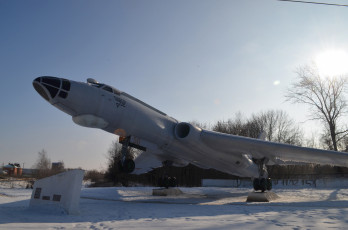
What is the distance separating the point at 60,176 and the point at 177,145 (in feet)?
13.7

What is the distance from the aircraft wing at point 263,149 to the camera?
29.7ft

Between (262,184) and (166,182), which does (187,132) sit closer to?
(262,184)

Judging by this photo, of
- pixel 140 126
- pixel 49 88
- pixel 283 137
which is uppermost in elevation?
pixel 283 137

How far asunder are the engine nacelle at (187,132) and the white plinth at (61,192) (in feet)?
12.4

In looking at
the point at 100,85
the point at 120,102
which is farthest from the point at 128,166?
the point at 100,85

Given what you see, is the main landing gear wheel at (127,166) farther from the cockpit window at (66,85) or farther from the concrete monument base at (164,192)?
the concrete monument base at (164,192)

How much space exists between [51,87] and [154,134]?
345cm

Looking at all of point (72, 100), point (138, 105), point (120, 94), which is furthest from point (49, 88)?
point (138, 105)

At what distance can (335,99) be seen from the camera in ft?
88.8

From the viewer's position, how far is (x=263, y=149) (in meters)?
9.55

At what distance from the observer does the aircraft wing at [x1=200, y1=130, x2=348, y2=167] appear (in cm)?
906

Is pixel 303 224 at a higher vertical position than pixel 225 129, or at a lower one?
lower

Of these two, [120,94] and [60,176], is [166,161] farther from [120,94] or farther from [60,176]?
[60,176]

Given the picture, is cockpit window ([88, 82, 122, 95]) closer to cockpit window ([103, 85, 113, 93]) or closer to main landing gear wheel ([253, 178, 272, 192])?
cockpit window ([103, 85, 113, 93])
